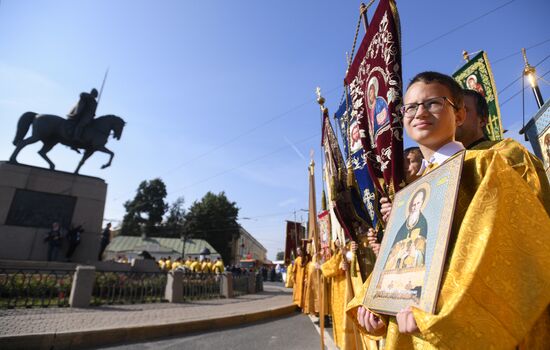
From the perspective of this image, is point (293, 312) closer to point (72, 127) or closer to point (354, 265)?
point (354, 265)

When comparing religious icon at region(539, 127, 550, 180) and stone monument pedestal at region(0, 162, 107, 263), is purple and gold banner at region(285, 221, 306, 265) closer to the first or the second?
stone monument pedestal at region(0, 162, 107, 263)

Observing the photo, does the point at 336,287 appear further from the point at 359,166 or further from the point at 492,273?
the point at 492,273

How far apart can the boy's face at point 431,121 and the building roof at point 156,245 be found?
44136 mm

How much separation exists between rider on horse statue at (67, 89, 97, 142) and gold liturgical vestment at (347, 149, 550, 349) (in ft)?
52.5

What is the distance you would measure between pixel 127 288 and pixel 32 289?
8.66ft

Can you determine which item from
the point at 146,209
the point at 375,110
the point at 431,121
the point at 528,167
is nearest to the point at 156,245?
the point at 146,209

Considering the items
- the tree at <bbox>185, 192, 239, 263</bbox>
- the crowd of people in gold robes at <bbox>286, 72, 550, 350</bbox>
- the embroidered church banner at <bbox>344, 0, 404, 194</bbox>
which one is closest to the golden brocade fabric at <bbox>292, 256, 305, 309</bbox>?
the embroidered church banner at <bbox>344, 0, 404, 194</bbox>

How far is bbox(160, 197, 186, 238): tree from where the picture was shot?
198 feet

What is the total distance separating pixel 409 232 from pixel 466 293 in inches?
14.8

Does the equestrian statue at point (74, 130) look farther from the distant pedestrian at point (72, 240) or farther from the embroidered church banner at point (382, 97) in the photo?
the embroidered church banner at point (382, 97)

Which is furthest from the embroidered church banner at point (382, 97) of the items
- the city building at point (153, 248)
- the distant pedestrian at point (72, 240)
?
the city building at point (153, 248)

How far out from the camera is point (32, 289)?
25.1 feet

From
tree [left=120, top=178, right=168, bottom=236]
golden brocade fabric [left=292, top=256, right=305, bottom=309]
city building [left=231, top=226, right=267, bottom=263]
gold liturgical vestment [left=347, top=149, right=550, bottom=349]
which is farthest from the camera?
city building [left=231, top=226, right=267, bottom=263]

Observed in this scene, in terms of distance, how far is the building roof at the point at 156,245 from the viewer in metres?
42.9
